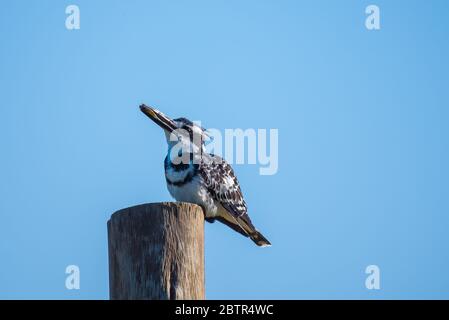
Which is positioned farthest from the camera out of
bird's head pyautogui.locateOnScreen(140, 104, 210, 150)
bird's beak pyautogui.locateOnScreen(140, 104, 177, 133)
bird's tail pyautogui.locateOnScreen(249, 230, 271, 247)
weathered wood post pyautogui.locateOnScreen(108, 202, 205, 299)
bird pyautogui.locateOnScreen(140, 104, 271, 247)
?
bird's tail pyautogui.locateOnScreen(249, 230, 271, 247)

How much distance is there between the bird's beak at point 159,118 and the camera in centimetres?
960

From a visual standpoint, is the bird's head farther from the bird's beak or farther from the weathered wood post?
the weathered wood post

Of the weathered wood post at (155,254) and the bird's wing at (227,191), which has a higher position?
the bird's wing at (227,191)

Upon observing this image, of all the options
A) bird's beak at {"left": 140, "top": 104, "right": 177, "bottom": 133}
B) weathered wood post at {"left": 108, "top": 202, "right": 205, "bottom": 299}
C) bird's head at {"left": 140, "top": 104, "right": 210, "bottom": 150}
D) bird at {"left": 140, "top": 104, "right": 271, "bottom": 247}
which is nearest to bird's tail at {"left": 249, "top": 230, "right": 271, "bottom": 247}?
bird at {"left": 140, "top": 104, "right": 271, "bottom": 247}

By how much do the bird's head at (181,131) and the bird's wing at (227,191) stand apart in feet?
0.82

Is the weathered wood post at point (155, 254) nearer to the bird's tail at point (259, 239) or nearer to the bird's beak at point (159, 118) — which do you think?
the bird's beak at point (159, 118)

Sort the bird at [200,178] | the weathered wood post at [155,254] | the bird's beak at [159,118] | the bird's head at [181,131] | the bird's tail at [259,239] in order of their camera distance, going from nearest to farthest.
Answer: the weathered wood post at [155,254]
the bird's beak at [159,118]
the bird at [200,178]
the bird's head at [181,131]
the bird's tail at [259,239]

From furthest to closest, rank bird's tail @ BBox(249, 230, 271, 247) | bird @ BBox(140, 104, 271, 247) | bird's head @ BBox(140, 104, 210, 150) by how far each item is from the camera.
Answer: bird's tail @ BBox(249, 230, 271, 247)
bird's head @ BBox(140, 104, 210, 150)
bird @ BBox(140, 104, 271, 247)

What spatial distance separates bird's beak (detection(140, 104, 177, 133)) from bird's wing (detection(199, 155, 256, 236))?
536 millimetres

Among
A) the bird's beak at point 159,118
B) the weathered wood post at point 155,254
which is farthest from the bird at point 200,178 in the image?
the weathered wood post at point 155,254

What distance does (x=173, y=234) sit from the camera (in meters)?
6.02

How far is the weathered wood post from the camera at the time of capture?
5.86m
